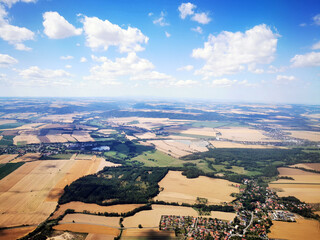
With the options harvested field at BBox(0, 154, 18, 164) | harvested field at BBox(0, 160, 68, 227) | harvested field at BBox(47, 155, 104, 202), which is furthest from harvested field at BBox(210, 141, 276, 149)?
harvested field at BBox(0, 154, 18, 164)

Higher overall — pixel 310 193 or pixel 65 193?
pixel 310 193

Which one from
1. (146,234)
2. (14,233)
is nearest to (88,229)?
(146,234)

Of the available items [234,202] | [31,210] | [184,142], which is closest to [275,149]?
[184,142]

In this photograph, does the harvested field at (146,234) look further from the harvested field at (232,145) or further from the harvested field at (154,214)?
the harvested field at (232,145)

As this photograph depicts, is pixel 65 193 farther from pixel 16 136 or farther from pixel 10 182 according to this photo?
pixel 16 136

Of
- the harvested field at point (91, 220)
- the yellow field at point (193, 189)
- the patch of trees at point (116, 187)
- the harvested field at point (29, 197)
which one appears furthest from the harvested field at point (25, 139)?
the yellow field at point (193, 189)

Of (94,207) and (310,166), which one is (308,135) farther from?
(94,207)
